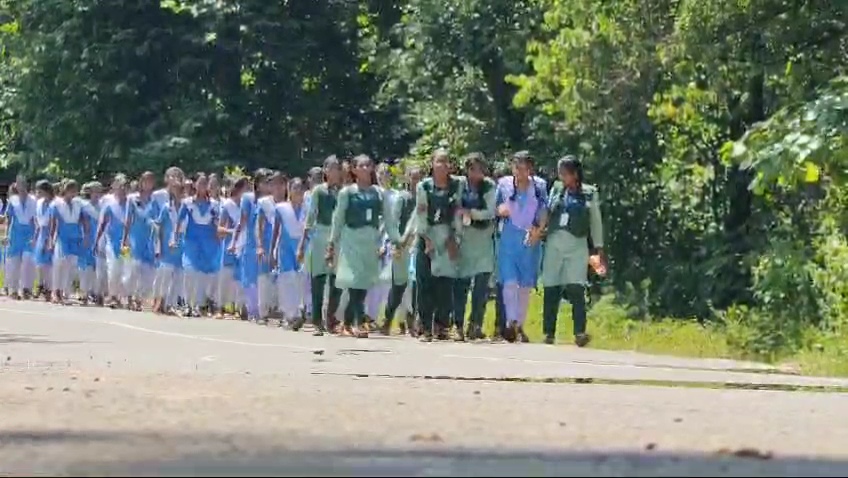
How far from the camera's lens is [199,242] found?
94.6ft

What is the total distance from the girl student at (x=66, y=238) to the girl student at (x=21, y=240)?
1.15 meters

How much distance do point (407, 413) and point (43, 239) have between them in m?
22.2

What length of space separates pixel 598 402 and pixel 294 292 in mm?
12657

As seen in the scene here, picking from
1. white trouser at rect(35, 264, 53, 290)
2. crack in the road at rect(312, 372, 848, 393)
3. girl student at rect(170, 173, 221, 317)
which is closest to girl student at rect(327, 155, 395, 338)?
girl student at rect(170, 173, 221, 317)

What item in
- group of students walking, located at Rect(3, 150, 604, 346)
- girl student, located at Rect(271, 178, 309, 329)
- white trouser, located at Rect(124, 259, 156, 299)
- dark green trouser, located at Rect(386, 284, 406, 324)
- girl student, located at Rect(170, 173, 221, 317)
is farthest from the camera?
white trouser, located at Rect(124, 259, 156, 299)

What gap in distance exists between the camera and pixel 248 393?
13.6 m

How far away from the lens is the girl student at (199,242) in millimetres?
28797

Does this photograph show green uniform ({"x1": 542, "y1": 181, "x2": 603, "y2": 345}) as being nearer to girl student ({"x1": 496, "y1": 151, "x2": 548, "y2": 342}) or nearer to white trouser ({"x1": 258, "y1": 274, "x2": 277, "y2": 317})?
girl student ({"x1": 496, "y1": 151, "x2": 548, "y2": 342})

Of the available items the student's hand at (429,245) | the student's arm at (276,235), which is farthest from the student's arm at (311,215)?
the student's hand at (429,245)

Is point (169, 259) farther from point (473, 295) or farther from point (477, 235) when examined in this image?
point (477, 235)

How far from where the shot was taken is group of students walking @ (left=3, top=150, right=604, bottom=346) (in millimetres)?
21484

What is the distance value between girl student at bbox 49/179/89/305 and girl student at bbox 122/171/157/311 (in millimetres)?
2152

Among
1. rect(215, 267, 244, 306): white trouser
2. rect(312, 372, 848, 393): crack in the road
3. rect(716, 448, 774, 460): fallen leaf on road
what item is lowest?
rect(716, 448, 774, 460): fallen leaf on road

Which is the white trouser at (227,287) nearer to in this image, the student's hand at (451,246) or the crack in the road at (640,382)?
the student's hand at (451,246)
